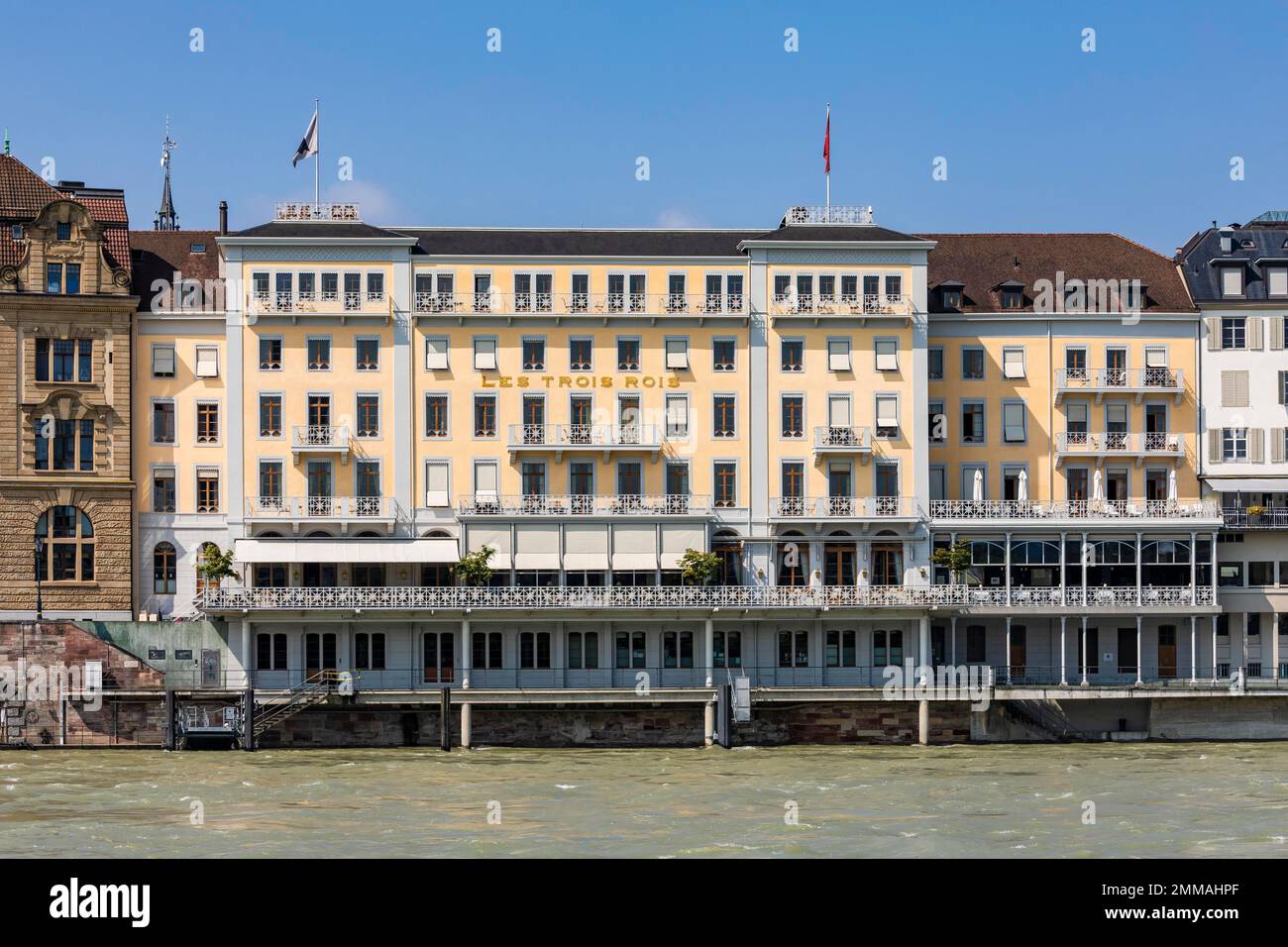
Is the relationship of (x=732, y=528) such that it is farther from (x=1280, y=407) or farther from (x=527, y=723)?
(x=1280, y=407)

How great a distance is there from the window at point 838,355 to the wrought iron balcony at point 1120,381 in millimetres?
9222

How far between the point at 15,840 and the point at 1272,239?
57.6 metres

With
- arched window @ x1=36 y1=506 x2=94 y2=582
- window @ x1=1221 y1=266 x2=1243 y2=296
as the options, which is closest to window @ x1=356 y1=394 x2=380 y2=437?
arched window @ x1=36 y1=506 x2=94 y2=582

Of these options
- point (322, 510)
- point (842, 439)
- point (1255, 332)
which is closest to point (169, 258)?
point (322, 510)

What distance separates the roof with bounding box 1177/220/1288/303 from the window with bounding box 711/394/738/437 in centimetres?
2025

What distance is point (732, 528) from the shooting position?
69000 mm

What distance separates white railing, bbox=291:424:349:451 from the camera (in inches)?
2689

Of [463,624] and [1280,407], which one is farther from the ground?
[1280,407]

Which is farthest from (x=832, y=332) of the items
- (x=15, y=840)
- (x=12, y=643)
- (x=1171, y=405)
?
(x=15, y=840)

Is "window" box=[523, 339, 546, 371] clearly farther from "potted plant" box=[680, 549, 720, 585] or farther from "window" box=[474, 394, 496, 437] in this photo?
"potted plant" box=[680, 549, 720, 585]

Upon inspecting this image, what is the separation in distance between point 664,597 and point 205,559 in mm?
17922

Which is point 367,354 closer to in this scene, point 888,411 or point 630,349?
point 630,349

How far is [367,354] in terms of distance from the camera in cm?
6925

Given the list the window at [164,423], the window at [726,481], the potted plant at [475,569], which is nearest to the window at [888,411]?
the window at [726,481]
